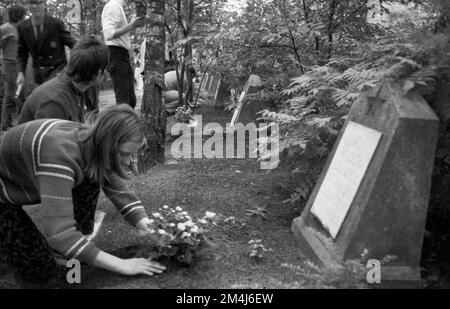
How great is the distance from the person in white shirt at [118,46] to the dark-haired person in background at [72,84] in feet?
7.27

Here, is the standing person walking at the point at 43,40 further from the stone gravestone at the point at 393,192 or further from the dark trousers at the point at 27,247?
the stone gravestone at the point at 393,192

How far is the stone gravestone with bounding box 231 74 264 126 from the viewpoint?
312 inches

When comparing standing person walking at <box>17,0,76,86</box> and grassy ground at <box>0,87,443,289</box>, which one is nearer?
grassy ground at <box>0,87,443,289</box>

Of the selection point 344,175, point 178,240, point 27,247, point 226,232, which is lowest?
point 226,232

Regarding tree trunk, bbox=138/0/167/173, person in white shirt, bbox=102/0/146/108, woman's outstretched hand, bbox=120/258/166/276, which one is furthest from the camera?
person in white shirt, bbox=102/0/146/108

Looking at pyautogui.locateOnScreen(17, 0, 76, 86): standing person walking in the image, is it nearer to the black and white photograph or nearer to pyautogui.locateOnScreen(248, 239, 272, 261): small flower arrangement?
the black and white photograph

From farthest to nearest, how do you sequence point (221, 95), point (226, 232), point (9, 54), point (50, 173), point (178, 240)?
1. point (221, 95)
2. point (9, 54)
3. point (226, 232)
4. point (178, 240)
5. point (50, 173)

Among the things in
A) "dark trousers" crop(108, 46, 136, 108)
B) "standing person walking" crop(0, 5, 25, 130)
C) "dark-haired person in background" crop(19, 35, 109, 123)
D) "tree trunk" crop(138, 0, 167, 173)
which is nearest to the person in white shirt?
"dark trousers" crop(108, 46, 136, 108)

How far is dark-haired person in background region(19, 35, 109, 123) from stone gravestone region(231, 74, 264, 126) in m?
4.51

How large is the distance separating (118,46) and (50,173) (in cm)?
375

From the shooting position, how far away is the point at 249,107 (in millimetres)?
Answer: 8156

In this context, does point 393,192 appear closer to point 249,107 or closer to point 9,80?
point 249,107

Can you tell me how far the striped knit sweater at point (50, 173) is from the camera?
2488mm

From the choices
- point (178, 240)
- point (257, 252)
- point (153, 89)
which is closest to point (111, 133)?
point (178, 240)
